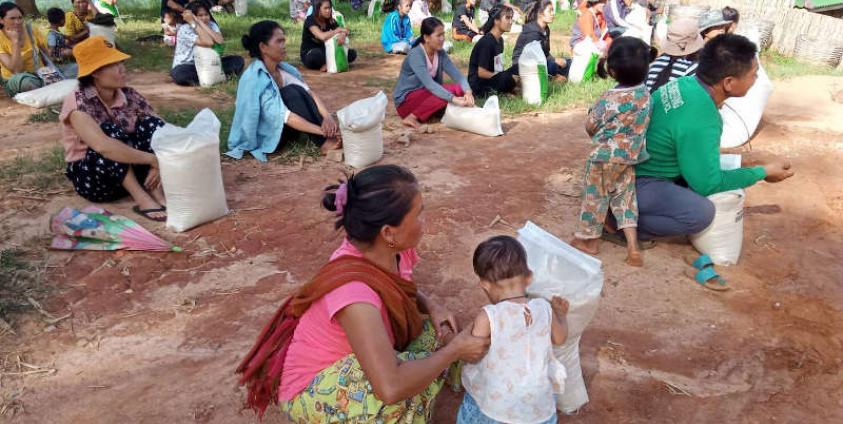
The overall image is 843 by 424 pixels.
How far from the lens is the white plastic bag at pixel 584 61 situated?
23.4 feet

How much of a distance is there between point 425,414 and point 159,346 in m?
1.44

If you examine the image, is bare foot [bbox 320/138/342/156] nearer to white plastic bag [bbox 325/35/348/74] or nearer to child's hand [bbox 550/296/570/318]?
white plastic bag [bbox 325/35/348/74]

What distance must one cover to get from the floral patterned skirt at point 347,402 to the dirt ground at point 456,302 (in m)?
0.52

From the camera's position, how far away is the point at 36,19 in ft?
38.1

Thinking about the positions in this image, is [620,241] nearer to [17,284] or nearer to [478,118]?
[478,118]

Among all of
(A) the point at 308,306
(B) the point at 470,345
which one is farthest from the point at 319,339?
(B) the point at 470,345

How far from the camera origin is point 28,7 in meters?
12.0

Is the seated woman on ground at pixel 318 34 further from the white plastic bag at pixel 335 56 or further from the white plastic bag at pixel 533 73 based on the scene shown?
the white plastic bag at pixel 533 73

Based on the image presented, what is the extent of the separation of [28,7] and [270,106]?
998cm

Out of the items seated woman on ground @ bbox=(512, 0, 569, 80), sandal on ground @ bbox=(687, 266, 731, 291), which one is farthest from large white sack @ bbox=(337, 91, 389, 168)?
seated woman on ground @ bbox=(512, 0, 569, 80)

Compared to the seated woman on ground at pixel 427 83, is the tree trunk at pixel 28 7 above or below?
below

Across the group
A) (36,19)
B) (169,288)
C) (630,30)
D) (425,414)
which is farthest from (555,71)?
(36,19)

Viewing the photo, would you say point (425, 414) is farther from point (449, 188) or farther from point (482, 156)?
point (482, 156)

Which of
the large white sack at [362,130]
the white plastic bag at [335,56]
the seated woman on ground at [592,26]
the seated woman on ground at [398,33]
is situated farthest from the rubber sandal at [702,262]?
the seated woman on ground at [398,33]
